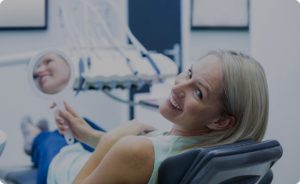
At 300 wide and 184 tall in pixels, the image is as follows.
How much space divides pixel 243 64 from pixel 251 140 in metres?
0.21

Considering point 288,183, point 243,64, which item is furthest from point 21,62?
point 288,183

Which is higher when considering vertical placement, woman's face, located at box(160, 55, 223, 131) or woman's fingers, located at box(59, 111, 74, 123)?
woman's face, located at box(160, 55, 223, 131)

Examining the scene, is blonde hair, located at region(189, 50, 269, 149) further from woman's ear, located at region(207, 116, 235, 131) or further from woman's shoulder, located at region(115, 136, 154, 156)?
woman's shoulder, located at region(115, 136, 154, 156)

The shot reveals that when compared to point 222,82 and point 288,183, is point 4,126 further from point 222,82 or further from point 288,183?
point 288,183

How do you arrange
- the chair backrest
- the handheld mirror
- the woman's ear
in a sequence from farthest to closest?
the handheld mirror, the woman's ear, the chair backrest

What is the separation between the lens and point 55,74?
1.71 meters

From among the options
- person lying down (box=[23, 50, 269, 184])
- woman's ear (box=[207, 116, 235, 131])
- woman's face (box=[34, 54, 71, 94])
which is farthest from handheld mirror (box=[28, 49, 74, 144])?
woman's ear (box=[207, 116, 235, 131])

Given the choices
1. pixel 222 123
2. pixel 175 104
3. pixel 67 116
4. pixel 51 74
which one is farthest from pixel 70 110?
pixel 222 123

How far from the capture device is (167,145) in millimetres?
1390

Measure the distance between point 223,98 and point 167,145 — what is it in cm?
20

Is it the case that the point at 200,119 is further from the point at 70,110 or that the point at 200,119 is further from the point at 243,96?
the point at 70,110

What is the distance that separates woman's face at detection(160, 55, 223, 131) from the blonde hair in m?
0.02

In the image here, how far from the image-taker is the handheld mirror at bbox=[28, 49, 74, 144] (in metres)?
1.69

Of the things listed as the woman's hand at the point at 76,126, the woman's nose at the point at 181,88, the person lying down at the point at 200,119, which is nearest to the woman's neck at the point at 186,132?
the person lying down at the point at 200,119
